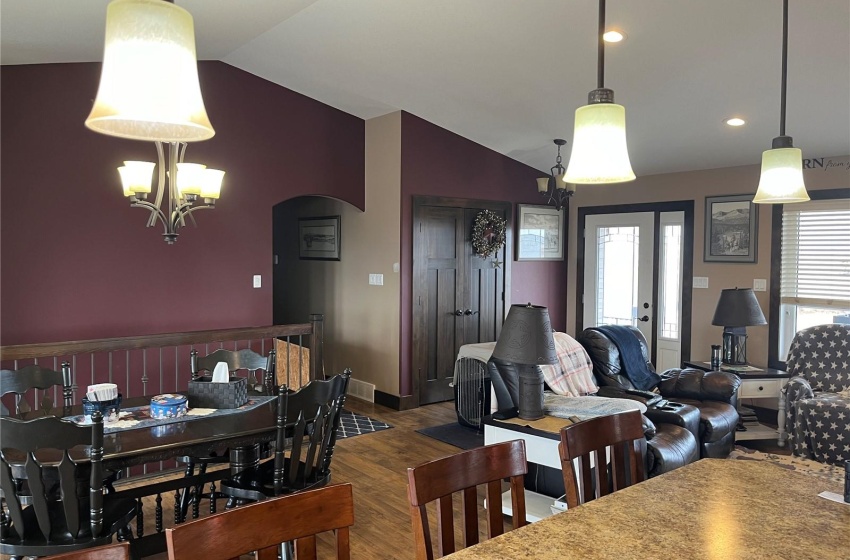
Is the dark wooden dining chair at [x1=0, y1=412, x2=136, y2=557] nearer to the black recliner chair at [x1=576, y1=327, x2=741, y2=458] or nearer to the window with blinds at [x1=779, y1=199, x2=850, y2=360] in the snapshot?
the black recliner chair at [x1=576, y1=327, x2=741, y2=458]

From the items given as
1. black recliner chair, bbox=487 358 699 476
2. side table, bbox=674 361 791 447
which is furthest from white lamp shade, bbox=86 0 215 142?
side table, bbox=674 361 791 447

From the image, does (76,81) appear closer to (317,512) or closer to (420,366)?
(420,366)

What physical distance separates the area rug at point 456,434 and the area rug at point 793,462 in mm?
1904

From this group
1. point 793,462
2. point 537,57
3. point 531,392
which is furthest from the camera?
point 537,57

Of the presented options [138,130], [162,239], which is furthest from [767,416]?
[138,130]

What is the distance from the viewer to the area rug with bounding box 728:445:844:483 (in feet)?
12.4

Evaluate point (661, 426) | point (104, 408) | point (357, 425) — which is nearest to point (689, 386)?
point (661, 426)

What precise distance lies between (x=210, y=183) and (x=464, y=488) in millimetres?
2821

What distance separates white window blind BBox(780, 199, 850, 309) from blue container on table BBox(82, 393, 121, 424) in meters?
5.55

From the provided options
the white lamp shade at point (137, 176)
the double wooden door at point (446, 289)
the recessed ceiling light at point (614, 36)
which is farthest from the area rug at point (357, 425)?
the recessed ceiling light at point (614, 36)

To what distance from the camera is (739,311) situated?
5.25 meters

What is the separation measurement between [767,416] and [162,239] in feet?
18.6

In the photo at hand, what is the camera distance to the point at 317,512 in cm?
136

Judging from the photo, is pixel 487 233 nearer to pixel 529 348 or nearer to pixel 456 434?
pixel 456 434
